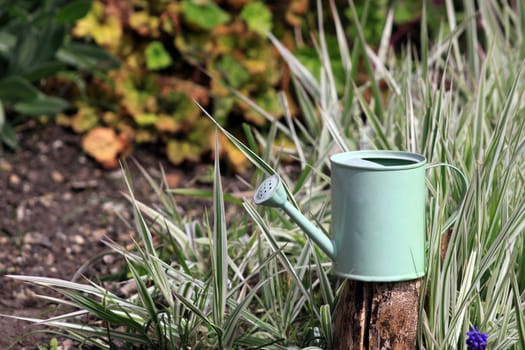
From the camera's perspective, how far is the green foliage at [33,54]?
122 inches

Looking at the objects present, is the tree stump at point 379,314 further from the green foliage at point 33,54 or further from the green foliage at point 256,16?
the green foliage at point 256,16

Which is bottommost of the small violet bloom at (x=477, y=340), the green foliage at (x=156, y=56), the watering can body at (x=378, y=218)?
the small violet bloom at (x=477, y=340)

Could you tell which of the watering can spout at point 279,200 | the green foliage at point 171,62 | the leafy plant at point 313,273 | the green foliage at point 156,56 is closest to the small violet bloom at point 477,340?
the leafy plant at point 313,273

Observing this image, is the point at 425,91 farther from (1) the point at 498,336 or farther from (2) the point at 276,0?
(2) the point at 276,0

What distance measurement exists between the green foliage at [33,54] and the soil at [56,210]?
17cm

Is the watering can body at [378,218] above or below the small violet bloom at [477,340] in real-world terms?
above

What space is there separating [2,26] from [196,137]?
3.05 feet

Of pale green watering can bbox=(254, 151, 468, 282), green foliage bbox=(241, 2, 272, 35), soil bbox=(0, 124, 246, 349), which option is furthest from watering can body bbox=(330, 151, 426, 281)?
green foliage bbox=(241, 2, 272, 35)

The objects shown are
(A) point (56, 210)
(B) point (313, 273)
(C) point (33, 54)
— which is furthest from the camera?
(C) point (33, 54)

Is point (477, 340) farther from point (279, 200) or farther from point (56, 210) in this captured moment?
point (56, 210)

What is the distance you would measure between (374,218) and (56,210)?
177cm

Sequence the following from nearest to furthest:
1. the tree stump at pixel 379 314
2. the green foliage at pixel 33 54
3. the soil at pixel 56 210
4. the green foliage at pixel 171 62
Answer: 1. the tree stump at pixel 379 314
2. the soil at pixel 56 210
3. the green foliage at pixel 33 54
4. the green foliage at pixel 171 62

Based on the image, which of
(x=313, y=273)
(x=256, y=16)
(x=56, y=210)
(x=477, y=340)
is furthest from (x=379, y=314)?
(x=256, y=16)

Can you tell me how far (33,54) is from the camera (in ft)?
10.6
